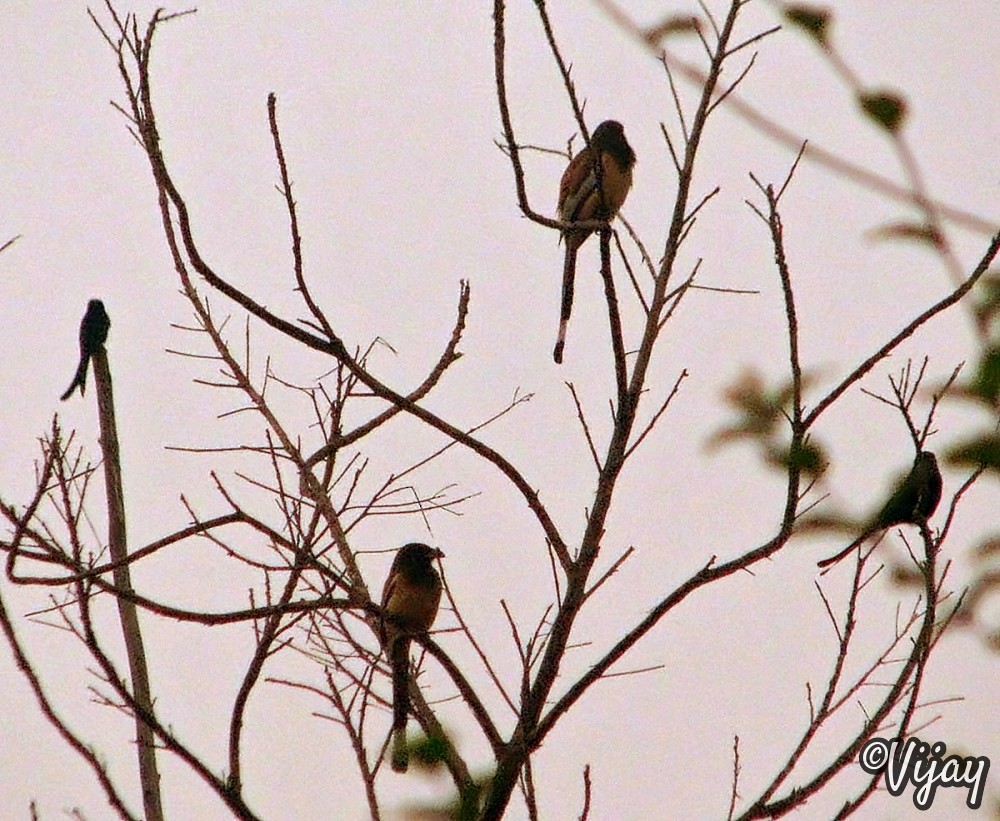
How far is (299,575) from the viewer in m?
3.79

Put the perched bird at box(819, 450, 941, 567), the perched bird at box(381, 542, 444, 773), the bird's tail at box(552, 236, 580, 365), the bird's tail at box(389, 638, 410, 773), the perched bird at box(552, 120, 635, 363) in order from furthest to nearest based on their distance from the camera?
1. the perched bird at box(552, 120, 635, 363)
2. the perched bird at box(381, 542, 444, 773)
3. the bird's tail at box(552, 236, 580, 365)
4. the bird's tail at box(389, 638, 410, 773)
5. the perched bird at box(819, 450, 941, 567)

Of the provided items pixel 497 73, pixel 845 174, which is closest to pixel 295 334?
pixel 497 73

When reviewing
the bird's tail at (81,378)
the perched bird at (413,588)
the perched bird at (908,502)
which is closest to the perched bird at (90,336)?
→ the bird's tail at (81,378)

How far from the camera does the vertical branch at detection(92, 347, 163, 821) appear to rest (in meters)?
3.33

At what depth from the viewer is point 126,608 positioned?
3.53m

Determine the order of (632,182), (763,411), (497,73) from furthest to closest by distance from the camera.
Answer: (632,182) < (497,73) < (763,411)

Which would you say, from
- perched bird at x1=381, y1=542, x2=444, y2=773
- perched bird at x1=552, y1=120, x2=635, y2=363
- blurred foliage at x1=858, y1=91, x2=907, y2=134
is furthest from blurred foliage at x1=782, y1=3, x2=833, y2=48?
perched bird at x1=552, y1=120, x2=635, y2=363

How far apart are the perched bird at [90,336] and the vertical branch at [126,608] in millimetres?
446

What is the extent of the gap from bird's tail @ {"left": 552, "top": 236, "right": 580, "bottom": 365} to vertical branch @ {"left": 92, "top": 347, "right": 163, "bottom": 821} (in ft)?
5.32

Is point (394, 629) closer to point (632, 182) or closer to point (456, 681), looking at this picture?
point (456, 681)

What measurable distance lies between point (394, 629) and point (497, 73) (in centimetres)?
207

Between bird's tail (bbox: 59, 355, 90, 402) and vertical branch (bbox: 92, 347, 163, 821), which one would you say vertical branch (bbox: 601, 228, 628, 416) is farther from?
bird's tail (bbox: 59, 355, 90, 402)

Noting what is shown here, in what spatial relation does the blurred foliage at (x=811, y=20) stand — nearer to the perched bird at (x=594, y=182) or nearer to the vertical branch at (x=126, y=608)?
the vertical branch at (x=126, y=608)

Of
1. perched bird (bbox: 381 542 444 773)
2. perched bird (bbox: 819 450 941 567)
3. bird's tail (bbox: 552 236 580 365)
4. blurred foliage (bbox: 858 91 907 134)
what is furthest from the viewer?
perched bird (bbox: 381 542 444 773)
